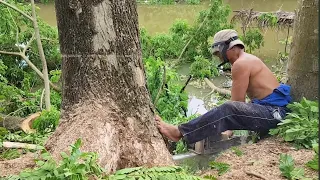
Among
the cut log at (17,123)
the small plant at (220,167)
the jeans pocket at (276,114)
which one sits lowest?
the cut log at (17,123)

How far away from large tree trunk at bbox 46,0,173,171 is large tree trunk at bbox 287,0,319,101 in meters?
1.68

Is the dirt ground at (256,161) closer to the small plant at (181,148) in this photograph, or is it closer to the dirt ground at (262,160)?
the dirt ground at (262,160)

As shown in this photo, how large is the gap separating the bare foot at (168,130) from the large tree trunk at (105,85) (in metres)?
0.20

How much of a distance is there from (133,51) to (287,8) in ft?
52.1

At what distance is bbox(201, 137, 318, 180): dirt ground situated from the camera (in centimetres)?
285

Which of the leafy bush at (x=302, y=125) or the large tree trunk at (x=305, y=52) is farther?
the large tree trunk at (x=305, y=52)

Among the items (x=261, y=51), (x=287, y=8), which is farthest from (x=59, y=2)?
(x=287, y=8)

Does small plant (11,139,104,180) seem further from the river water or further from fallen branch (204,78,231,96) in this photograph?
the river water

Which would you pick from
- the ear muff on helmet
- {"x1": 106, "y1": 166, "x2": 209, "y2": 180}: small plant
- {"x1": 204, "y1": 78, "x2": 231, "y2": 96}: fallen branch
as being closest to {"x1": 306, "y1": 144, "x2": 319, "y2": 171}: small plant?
{"x1": 106, "y1": 166, "x2": 209, "y2": 180}: small plant

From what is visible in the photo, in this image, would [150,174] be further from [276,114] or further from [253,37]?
[253,37]

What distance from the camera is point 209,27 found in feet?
29.0

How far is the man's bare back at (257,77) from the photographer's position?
3.66 metres

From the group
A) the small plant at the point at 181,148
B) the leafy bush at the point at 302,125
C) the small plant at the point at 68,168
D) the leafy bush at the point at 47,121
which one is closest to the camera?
the small plant at the point at 68,168

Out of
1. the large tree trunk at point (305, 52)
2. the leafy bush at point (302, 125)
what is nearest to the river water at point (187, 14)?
the large tree trunk at point (305, 52)
